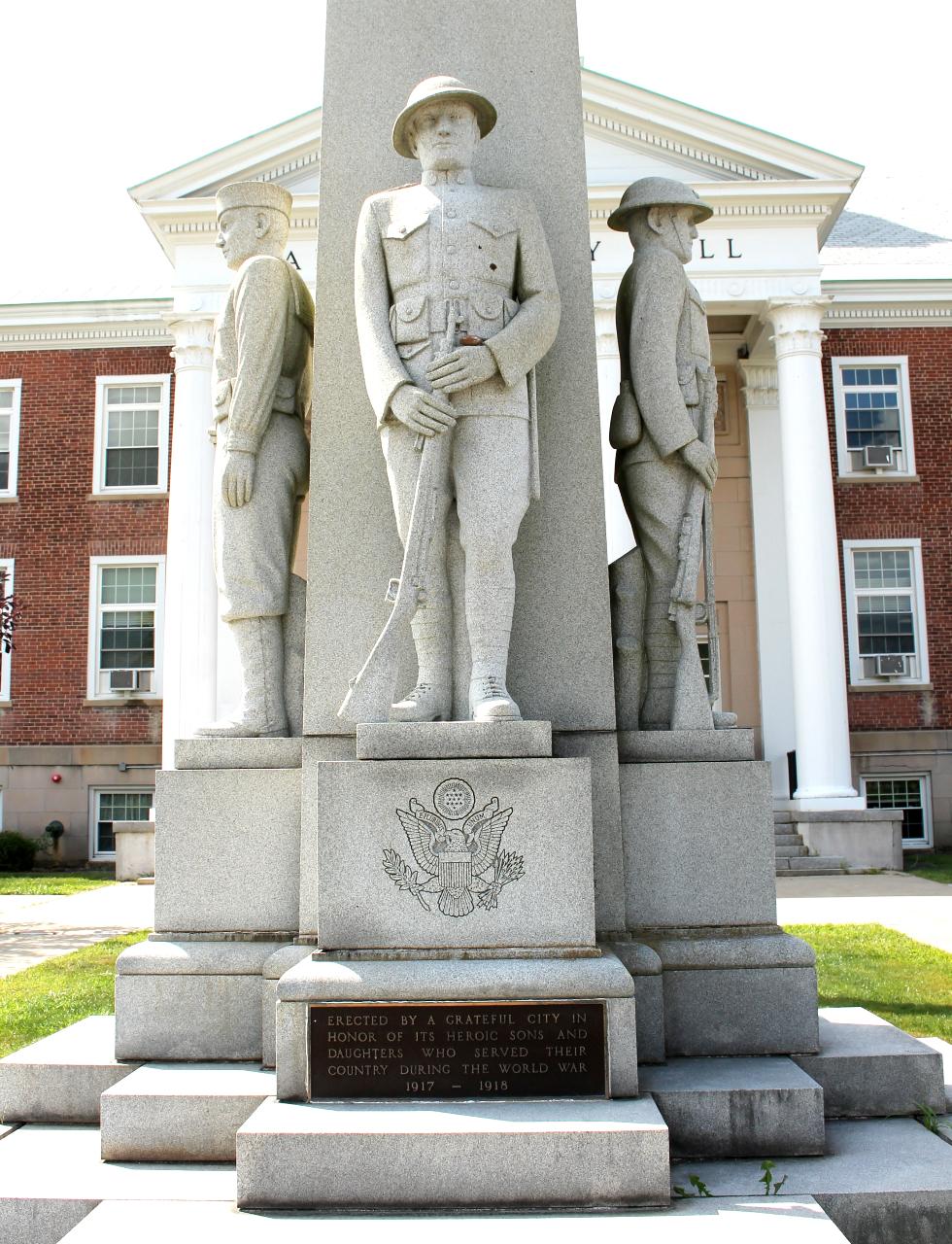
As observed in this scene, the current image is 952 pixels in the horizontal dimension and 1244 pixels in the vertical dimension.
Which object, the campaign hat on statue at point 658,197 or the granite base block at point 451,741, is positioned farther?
the campaign hat on statue at point 658,197

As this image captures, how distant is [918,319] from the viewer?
80.6 ft

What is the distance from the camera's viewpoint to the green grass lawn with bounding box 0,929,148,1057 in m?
7.52

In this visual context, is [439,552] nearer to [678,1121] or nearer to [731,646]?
[678,1121]

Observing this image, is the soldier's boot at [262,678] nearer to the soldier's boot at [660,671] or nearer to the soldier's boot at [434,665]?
the soldier's boot at [434,665]

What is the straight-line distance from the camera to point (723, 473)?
81.1 ft

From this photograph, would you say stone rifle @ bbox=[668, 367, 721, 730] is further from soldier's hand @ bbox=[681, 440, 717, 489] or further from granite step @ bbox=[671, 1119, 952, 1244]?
granite step @ bbox=[671, 1119, 952, 1244]

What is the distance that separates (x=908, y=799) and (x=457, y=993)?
21721mm

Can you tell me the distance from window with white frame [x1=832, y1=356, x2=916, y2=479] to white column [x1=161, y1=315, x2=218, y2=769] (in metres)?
12.1

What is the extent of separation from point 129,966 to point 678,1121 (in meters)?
2.09

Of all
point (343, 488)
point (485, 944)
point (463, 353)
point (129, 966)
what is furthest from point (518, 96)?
point (129, 966)

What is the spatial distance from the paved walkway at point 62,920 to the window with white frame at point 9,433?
10458 millimetres

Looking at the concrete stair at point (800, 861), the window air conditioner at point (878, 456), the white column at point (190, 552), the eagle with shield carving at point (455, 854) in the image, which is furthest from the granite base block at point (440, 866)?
the window air conditioner at point (878, 456)

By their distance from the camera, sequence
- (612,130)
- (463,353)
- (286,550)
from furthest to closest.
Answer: (612,130)
(286,550)
(463,353)

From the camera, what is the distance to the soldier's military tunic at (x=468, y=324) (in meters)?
4.77
